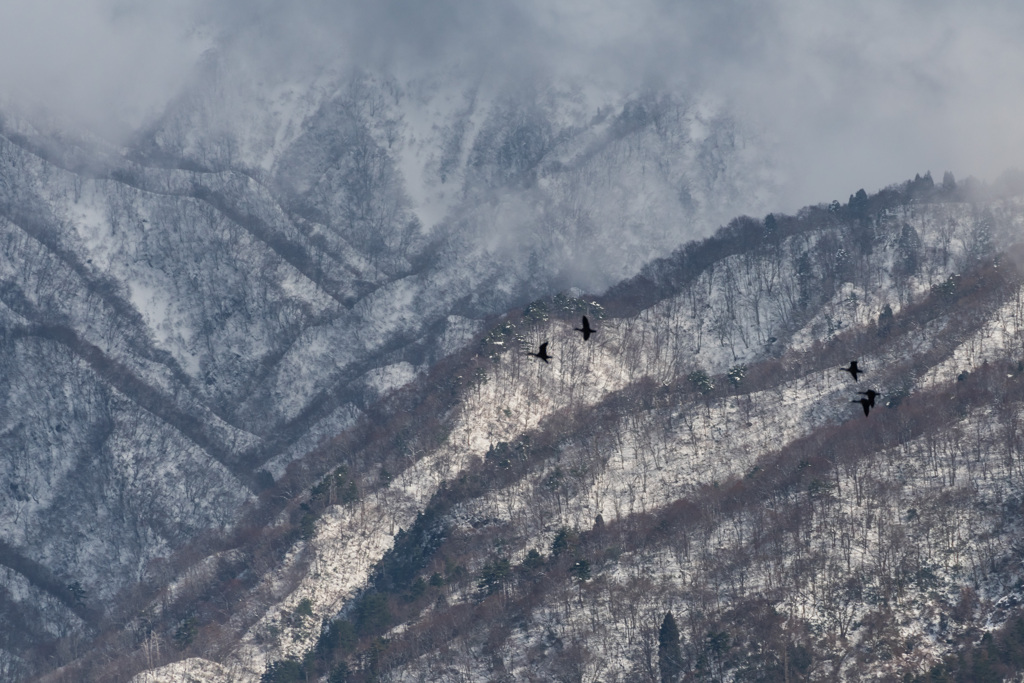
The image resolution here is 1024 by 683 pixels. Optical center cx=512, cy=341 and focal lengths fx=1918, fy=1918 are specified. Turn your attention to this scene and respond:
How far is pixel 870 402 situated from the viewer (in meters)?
149

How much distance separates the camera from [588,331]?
147m

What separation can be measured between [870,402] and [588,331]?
22.7 m
